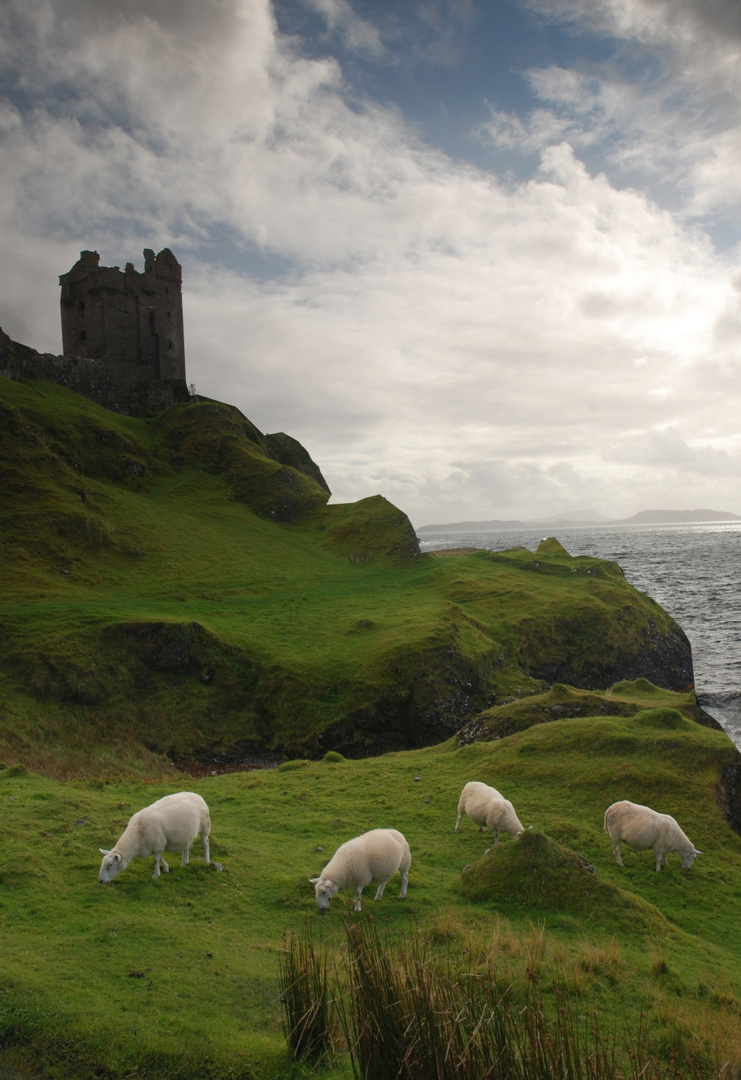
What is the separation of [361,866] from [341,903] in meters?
0.77

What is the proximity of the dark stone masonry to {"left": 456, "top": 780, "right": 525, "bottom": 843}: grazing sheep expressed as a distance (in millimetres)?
72446

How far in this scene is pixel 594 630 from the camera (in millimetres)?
48125

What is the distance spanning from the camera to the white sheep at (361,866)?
11875 mm

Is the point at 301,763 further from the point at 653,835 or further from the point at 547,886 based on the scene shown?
the point at 547,886

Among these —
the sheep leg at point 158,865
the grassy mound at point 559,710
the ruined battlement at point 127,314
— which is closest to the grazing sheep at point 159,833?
the sheep leg at point 158,865

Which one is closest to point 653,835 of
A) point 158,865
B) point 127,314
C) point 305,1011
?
point 158,865

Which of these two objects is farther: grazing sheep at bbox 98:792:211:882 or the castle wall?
the castle wall

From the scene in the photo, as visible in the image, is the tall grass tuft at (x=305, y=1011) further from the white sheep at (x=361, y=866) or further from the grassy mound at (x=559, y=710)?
the grassy mound at (x=559, y=710)

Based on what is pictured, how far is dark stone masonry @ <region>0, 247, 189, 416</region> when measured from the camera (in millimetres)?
77688

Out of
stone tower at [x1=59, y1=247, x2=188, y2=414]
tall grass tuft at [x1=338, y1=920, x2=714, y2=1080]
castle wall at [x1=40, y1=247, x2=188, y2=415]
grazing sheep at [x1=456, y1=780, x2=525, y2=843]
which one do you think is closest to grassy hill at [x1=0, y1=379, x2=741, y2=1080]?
tall grass tuft at [x1=338, y1=920, x2=714, y2=1080]

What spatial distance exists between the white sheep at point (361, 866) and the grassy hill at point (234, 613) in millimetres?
17933

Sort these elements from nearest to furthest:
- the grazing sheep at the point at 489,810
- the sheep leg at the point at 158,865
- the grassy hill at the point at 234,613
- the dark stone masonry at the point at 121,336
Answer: the sheep leg at the point at 158,865 → the grazing sheep at the point at 489,810 → the grassy hill at the point at 234,613 → the dark stone masonry at the point at 121,336

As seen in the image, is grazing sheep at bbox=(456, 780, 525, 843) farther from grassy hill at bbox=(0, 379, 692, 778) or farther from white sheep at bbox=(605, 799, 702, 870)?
grassy hill at bbox=(0, 379, 692, 778)

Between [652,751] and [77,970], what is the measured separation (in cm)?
1695
